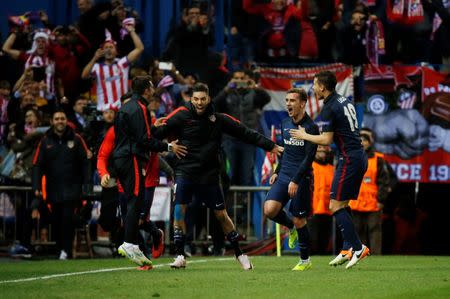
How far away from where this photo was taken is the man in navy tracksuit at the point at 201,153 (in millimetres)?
14508

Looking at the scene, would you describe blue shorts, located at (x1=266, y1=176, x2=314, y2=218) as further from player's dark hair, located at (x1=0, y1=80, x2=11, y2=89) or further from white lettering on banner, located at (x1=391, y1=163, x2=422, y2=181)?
player's dark hair, located at (x1=0, y1=80, x2=11, y2=89)

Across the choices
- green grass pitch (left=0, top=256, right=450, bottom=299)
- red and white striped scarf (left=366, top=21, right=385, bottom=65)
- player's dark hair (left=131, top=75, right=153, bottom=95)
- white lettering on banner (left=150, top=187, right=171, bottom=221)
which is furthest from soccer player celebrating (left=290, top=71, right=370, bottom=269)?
red and white striped scarf (left=366, top=21, right=385, bottom=65)

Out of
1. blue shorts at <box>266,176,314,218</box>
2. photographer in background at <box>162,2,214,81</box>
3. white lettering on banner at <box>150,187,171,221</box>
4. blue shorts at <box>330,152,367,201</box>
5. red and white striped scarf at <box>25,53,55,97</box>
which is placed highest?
photographer in background at <box>162,2,214,81</box>

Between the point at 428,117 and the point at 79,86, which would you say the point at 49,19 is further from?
the point at 428,117

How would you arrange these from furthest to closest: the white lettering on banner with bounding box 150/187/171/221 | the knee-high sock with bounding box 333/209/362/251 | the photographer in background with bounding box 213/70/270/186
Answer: the photographer in background with bounding box 213/70/270/186 < the white lettering on banner with bounding box 150/187/171/221 < the knee-high sock with bounding box 333/209/362/251

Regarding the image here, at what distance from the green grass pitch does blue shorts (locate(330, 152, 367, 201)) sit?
0.91 m

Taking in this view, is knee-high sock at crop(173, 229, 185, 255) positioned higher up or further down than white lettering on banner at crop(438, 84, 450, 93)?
further down

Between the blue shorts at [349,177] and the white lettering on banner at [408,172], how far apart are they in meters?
7.39

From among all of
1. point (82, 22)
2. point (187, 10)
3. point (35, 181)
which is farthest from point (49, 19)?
point (35, 181)

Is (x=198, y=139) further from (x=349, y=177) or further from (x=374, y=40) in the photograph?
(x=374, y=40)

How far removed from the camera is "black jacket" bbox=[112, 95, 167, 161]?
14.2 m

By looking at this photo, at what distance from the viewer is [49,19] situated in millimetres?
23031

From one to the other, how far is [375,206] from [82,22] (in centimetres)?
638

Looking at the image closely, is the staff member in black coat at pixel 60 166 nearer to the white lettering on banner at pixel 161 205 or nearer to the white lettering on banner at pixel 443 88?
the white lettering on banner at pixel 161 205
